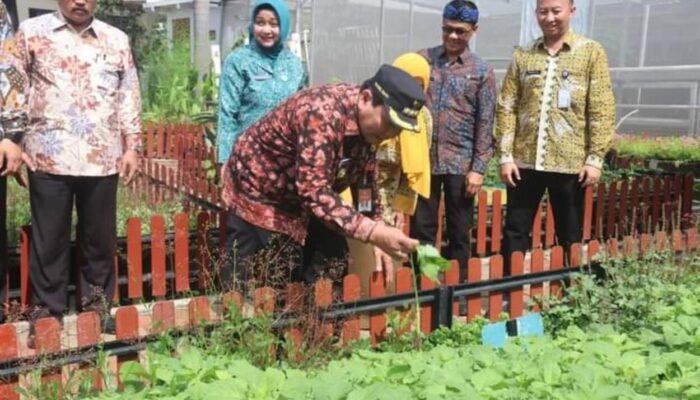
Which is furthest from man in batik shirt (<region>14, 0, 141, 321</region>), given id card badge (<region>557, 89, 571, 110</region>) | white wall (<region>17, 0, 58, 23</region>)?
white wall (<region>17, 0, 58, 23</region>)

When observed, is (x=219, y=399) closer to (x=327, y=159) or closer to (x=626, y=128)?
(x=327, y=159)

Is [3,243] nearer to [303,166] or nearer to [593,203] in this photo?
[303,166]

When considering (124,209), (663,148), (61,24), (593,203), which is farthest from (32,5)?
(61,24)

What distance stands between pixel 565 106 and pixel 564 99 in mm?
35

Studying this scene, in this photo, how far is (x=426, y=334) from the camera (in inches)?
126

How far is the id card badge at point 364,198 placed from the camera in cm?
303

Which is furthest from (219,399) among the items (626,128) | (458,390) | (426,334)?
(626,128)

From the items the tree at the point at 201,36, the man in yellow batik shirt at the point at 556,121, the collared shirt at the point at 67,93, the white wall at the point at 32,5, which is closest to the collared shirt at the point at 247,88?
the collared shirt at the point at 67,93

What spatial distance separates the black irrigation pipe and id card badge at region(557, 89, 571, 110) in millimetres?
797

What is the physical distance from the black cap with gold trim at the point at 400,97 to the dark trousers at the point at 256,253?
0.72 meters

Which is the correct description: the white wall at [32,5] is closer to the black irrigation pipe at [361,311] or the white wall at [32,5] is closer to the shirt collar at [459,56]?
the shirt collar at [459,56]

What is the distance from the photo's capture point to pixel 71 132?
10.3 ft

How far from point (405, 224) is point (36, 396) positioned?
2532 mm

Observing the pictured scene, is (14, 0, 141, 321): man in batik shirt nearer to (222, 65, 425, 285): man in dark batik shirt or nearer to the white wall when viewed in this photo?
(222, 65, 425, 285): man in dark batik shirt
